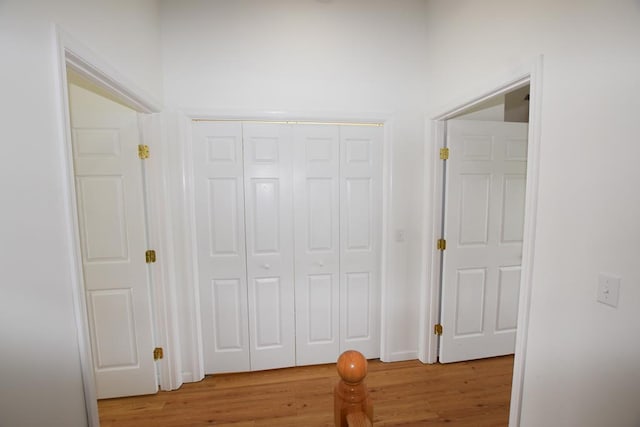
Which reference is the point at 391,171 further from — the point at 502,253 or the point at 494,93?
the point at 502,253

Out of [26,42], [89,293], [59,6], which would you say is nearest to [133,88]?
[59,6]

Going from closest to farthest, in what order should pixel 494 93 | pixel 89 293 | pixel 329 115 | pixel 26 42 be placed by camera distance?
pixel 26 42, pixel 494 93, pixel 89 293, pixel 329 115

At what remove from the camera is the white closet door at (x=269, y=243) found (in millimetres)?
1995

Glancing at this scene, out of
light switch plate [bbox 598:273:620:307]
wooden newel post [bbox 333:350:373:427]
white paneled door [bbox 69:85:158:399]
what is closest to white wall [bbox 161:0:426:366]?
white paneled door [bbox 69:85:158:399]

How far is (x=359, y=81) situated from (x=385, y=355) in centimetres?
234

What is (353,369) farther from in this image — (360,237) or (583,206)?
(360,237)

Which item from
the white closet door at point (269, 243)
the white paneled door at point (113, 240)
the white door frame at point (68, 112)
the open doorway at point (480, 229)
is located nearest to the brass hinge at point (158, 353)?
the white paneled door at point (113, 240)

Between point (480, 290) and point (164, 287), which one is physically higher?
point (164, 287)

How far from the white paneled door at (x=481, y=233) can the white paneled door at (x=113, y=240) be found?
2.38 meters

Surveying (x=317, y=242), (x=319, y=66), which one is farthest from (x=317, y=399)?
(x=319, y=66)

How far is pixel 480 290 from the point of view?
2176mm

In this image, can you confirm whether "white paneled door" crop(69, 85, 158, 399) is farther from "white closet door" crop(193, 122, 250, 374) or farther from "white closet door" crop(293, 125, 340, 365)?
"white closet door" crop(293, 125, 340, 365)

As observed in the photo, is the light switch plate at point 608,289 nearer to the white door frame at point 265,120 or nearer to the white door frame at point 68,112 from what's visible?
the white door frame at point 265,120

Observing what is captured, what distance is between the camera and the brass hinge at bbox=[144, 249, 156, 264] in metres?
1.82
